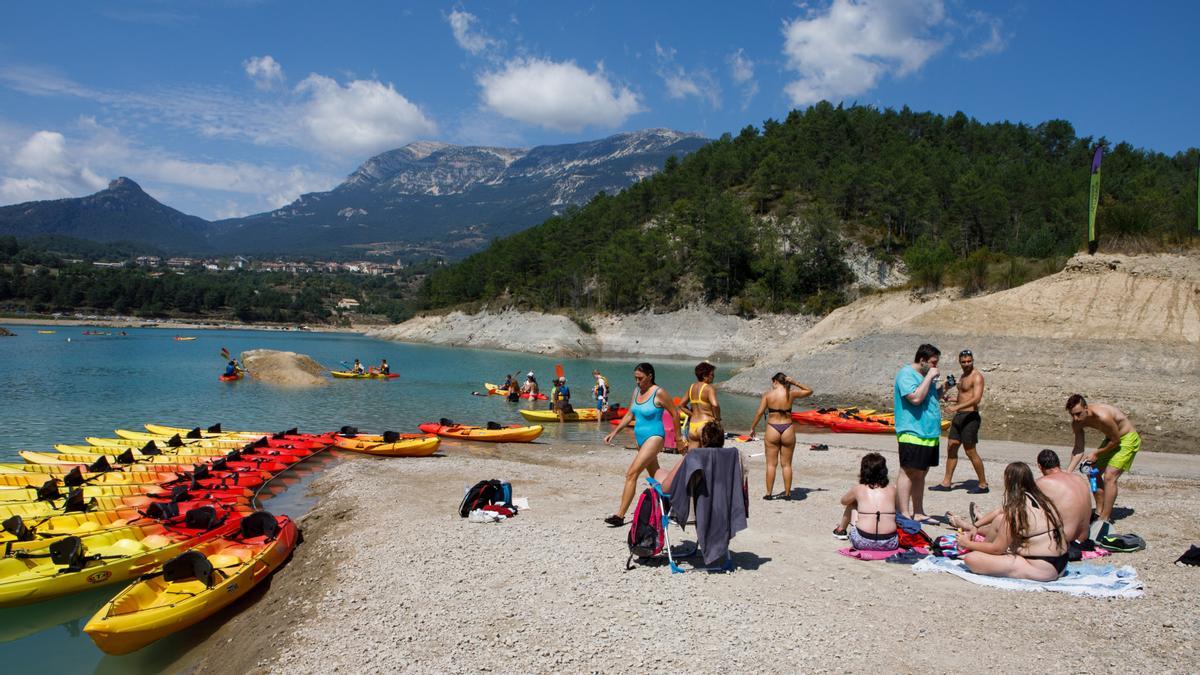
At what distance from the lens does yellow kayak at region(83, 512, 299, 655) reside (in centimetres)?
692

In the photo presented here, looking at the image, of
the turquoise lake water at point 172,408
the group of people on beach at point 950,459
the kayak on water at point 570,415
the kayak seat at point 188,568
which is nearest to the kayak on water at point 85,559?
the turquoise lake water at point 172,408

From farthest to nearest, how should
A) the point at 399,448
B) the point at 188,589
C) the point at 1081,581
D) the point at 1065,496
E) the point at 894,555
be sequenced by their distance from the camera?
1. the point at 399,448
2. the point at 188,589
3. the point at 894,555
4. the point at 1065,496
5. the point at 1081,581

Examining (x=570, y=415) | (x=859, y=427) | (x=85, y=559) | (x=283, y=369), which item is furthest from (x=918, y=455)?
(x=283, y=369)

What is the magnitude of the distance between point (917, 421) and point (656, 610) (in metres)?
4.75

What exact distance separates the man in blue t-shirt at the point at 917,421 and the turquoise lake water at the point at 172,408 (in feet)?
29.3

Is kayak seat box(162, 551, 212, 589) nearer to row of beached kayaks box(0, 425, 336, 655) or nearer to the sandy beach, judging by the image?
row of beached kayaks box(0, 425, 336, 655)

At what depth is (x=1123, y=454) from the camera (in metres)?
8.66

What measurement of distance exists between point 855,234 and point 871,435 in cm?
5472

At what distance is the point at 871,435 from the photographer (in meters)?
23.0

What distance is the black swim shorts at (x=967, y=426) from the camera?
10664 millimetres

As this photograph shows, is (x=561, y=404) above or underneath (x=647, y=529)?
underneath

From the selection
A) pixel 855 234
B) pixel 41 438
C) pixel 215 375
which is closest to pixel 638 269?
pixel 855 234

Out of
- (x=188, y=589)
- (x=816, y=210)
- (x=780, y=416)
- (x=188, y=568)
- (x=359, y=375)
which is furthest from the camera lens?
(x=816, y=210)

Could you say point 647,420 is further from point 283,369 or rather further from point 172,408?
point 283,369
